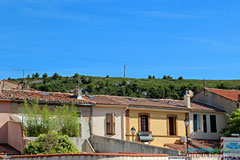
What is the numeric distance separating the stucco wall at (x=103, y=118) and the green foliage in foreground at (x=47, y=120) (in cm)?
300

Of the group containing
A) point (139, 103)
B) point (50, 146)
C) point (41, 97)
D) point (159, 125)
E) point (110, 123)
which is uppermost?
point (41, 97)

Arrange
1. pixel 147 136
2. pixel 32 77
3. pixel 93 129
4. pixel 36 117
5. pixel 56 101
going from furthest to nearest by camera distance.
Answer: pixel 32 77
pixel 147 136
pixel 93 129
pixel 56 101
pixel 36 117

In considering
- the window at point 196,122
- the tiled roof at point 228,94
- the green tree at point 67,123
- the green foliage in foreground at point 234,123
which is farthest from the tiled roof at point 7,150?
the tiled roof at point 228,94

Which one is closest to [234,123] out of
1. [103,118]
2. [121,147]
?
[103,118]

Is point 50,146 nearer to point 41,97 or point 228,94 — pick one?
point 41,97

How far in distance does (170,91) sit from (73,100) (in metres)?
39.6

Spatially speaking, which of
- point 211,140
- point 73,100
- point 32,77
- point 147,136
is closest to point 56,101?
point 73,100

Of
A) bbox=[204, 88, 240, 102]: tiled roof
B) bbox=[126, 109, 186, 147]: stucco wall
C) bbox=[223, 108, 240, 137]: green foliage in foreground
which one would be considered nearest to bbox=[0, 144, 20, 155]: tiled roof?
bbox=[126, 109, 186, 147]: stucco wall

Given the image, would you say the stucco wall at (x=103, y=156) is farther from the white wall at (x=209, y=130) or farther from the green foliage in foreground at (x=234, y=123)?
the white wall at (x=209, y=130)

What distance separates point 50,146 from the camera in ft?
59.6

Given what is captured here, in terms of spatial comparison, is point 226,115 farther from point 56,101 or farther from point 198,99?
point 56,101

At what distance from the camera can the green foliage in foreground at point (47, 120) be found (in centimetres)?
2380

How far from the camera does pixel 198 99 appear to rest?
134ft

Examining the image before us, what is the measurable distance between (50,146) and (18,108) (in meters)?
9.03
